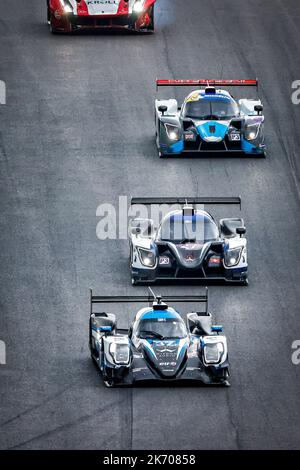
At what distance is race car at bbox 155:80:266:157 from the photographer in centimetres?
5600

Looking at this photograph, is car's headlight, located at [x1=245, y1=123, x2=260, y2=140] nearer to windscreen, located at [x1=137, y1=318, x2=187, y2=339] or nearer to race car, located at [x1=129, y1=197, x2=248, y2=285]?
race car, located at [x1=129, y1=197, x2=248, y2=285]

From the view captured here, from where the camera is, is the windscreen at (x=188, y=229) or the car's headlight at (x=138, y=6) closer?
the windscreen at (x=188, y=229)

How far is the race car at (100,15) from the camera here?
6462 cm

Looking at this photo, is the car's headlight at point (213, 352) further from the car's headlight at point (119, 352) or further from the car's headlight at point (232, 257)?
the car's headlight at point (232, 257)

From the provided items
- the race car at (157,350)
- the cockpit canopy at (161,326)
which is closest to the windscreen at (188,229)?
the race car at (157,350)

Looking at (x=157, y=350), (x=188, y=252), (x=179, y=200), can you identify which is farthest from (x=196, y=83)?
(x=157, y=350)

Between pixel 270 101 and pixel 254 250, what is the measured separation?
39.3 feet

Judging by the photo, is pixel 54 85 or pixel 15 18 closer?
pixel 54 85

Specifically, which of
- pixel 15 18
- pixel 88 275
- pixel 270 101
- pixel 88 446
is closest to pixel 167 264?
pixel 88 275

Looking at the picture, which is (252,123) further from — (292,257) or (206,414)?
(206,414)

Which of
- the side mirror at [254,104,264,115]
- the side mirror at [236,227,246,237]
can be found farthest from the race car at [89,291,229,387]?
the side mirror at [254,104,264,115]

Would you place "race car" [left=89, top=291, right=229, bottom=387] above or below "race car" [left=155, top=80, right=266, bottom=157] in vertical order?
below

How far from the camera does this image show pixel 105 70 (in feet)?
211

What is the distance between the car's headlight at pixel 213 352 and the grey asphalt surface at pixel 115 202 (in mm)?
650
